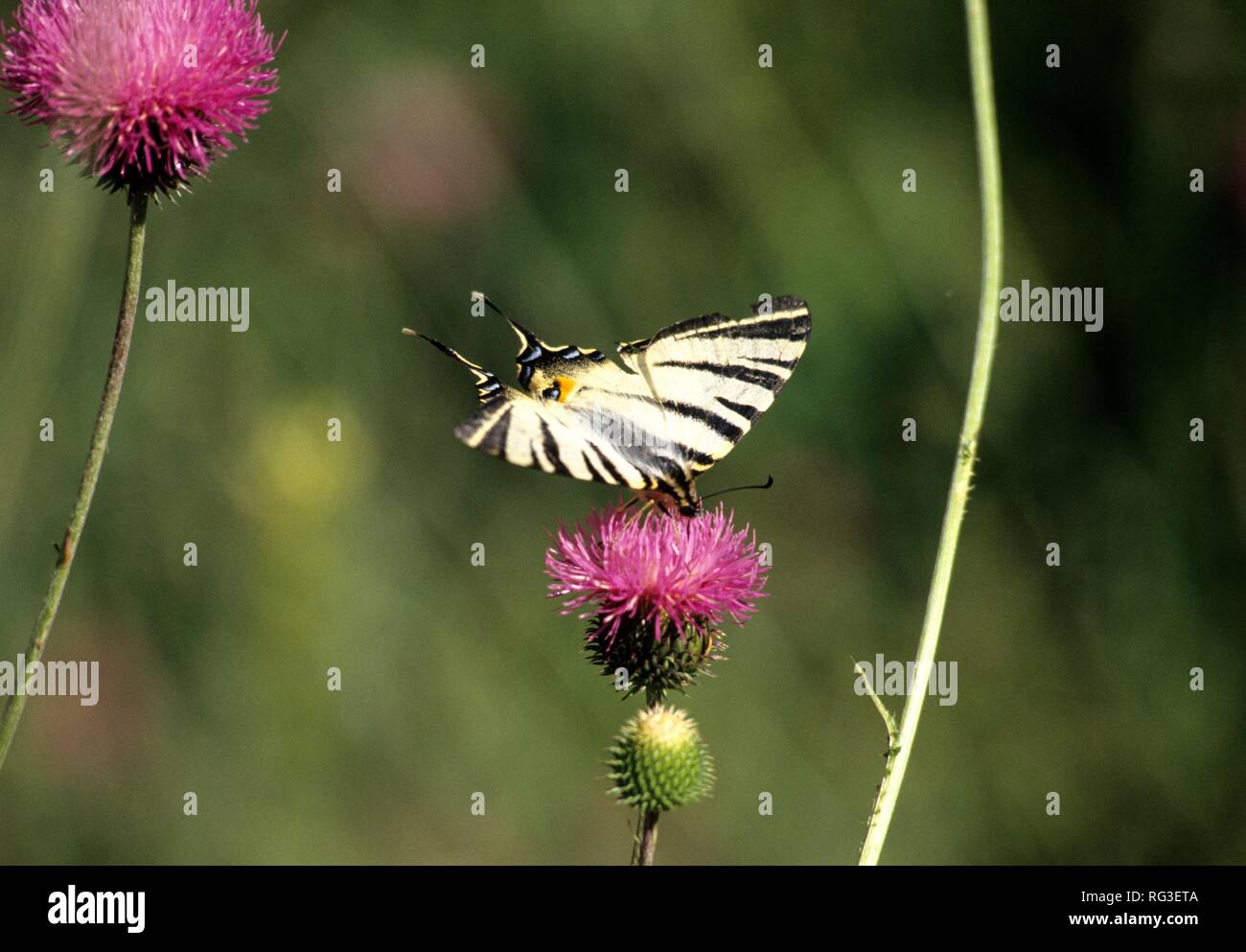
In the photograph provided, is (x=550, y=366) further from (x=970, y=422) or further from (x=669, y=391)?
(x=970, y=422)

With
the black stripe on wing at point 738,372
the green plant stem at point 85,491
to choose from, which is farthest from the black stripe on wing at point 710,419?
the green plant stem at point 85,491

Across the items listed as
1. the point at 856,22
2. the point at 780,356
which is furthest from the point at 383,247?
the point at 780,356

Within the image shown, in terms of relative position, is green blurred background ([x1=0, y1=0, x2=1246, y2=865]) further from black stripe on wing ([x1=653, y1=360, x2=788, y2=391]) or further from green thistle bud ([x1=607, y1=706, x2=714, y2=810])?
green thistle bud ([x1=607, y1=706, x2=714, y2=810])

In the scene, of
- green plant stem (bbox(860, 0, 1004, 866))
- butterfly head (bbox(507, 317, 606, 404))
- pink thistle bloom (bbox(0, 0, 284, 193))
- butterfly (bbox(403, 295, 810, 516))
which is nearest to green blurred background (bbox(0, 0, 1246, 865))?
butterfly head (bbox(507, 317, 606, 404))
